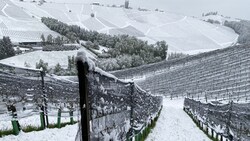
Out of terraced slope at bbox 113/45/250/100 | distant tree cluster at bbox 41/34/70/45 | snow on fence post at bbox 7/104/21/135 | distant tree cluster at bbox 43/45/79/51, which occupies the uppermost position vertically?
distant tree cluster at bbox 41/34/70/45

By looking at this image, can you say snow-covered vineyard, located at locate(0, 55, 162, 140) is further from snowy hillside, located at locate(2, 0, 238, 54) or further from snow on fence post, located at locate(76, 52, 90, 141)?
snowy hillside, located at locate(2, 0, 238, 54)

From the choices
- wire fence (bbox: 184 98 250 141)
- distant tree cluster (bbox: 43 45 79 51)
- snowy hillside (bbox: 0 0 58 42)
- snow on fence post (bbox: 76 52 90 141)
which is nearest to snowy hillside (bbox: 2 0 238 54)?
snowy hillside (bbox: 0 0 58 42)

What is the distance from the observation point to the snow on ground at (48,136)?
8300 millimetres

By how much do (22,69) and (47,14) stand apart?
152015mm

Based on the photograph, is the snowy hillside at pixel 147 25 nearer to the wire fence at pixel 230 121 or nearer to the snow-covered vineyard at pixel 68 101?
the wire fence at pixel 230 121

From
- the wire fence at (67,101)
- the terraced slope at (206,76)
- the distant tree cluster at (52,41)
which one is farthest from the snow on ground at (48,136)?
the distant tree cluster at (52,41)

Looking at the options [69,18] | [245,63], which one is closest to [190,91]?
[245,63]

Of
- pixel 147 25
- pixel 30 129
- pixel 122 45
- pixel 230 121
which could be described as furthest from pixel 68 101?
pixel 147 25

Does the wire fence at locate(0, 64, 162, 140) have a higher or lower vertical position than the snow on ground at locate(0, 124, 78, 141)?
higher

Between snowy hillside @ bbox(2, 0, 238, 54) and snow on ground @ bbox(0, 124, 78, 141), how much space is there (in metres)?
106

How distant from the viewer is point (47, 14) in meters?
152

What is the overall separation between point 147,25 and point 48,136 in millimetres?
149979

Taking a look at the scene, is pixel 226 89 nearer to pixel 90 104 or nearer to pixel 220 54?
pixel 220 54

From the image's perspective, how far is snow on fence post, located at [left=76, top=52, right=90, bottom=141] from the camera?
4.36 m
